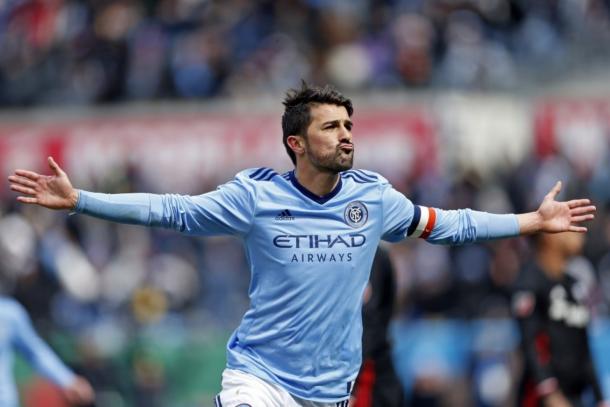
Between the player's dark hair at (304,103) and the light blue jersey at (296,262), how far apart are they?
28 centimetres

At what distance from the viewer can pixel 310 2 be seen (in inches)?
883

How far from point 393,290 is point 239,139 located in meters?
10.2

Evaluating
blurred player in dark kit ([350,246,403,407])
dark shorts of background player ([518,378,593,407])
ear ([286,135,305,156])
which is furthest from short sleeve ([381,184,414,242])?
dark shorts of background player ([518,378,593,407])

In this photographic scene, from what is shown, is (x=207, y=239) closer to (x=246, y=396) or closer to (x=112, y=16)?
(x=112, y=16)

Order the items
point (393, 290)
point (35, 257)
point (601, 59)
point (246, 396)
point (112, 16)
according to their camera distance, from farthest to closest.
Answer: point (112, 16) < point (601, 59) < point (35, 257) < point (393, 290) < point (246, 396)

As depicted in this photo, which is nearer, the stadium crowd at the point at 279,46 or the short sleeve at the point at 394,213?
the short sleeve at the point at 394,213

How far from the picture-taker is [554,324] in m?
11.4

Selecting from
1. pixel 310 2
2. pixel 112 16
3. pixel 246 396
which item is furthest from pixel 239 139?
pixel 246 396

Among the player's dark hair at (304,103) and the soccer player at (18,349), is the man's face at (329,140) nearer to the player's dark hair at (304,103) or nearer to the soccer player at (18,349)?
the player's dark hair at (304,103)

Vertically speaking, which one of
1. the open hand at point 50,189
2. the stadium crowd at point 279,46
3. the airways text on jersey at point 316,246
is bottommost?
the airways text on jersey at point 316,246

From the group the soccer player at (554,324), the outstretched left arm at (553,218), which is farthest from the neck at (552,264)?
the outstretched left arm at (553,218)

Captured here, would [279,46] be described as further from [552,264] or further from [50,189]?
[50,189]

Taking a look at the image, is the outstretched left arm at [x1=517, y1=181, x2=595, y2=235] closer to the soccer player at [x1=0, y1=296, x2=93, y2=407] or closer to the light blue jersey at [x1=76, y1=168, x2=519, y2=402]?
the light blue jersey at [x1=76, y1=168, x2=519, y2=402]

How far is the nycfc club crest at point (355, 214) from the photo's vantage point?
8.30 meters
